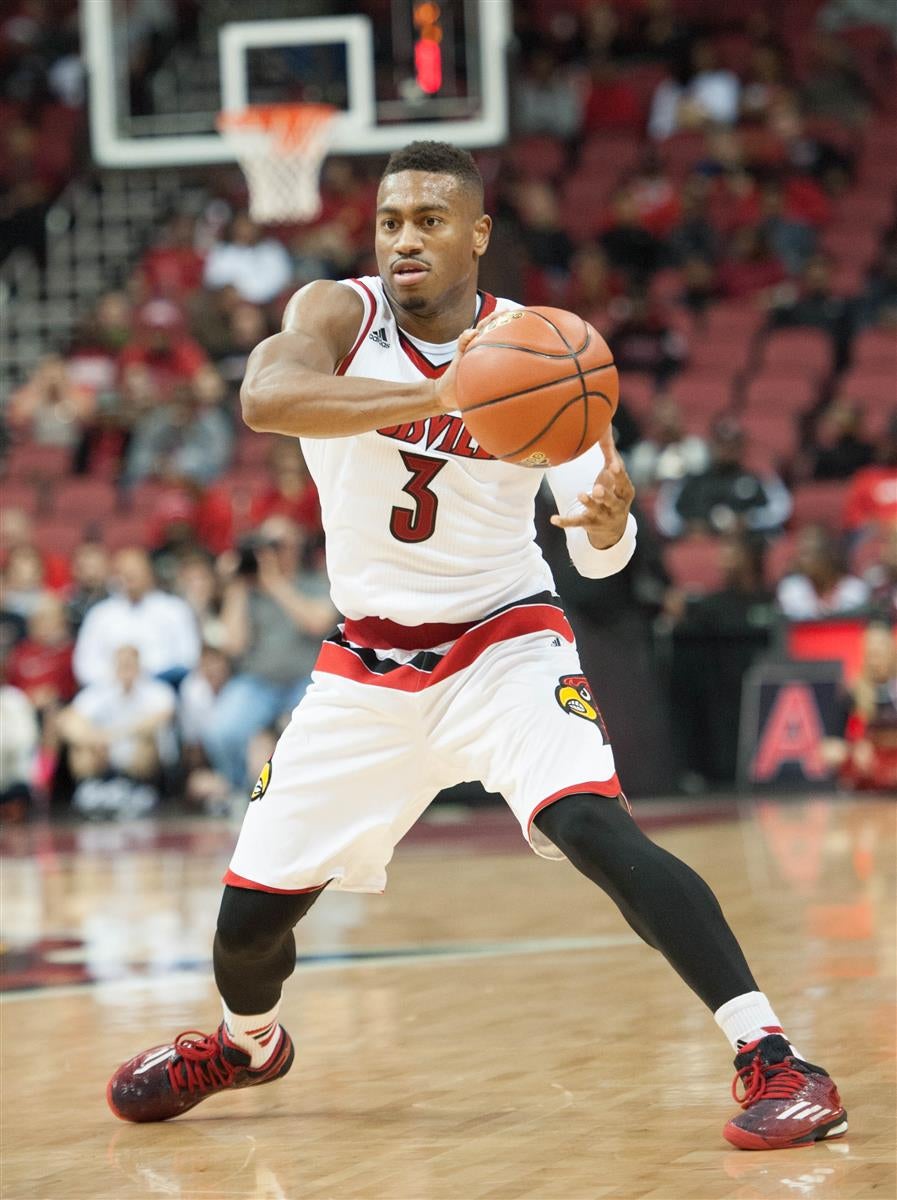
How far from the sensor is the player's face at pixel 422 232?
472cm

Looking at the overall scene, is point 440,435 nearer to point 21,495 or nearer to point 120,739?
point 120,739

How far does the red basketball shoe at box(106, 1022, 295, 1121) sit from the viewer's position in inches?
189

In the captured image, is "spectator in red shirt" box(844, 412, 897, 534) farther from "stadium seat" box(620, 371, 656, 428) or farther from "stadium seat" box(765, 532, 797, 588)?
"stadium seat" box(620, 371, 656, 428)

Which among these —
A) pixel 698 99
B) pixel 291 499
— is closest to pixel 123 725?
pixel 291 499

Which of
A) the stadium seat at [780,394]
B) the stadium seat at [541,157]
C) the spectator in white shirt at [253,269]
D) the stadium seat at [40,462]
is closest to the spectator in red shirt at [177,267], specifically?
the spectator in white shirt at [253,269]

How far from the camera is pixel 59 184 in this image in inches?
806

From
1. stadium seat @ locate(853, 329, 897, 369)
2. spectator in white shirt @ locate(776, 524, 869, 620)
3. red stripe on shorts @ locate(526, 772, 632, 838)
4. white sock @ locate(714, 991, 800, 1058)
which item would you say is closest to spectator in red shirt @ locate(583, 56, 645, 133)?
stadium seat @ locate(853, 329, 897, 369)

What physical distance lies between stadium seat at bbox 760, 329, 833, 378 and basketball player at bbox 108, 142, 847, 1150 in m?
12.1

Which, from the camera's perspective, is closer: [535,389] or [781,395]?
[535,389]

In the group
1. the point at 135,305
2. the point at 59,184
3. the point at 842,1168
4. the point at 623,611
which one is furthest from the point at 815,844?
the point at 59,184

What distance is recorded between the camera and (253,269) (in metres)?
17.8

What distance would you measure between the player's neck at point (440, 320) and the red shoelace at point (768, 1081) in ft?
6.34

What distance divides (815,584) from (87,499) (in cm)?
645

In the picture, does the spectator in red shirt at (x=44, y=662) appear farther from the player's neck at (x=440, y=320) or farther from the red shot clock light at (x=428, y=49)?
the player's neck at (x=440, y=320)
